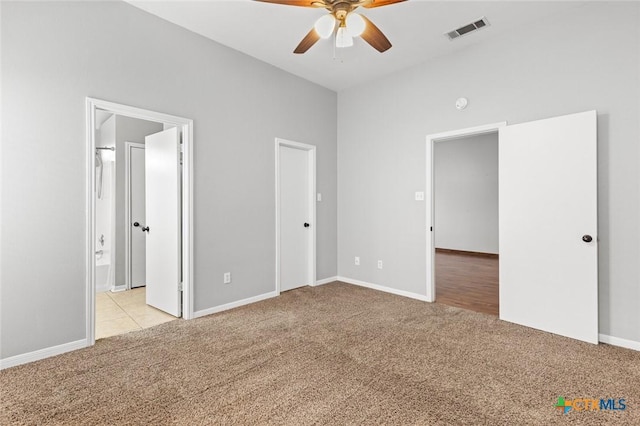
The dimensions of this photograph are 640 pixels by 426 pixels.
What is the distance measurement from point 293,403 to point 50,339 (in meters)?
2.04

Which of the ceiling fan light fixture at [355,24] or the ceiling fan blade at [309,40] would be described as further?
the ceiling fan blade at [309,40]

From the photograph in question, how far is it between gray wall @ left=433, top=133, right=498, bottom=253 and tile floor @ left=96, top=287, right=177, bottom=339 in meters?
5.70

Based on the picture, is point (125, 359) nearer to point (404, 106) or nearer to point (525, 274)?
point (525, 274)

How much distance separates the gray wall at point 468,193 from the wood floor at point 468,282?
0.57 metres

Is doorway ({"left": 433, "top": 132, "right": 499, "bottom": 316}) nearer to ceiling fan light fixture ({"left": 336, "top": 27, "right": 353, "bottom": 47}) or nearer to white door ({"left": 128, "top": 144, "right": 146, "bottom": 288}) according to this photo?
ceiling fan light fixture ({"left": 336, "top": 27, "right": 353, "bottom": 47})

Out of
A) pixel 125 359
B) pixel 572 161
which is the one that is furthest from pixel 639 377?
pixel 125 359

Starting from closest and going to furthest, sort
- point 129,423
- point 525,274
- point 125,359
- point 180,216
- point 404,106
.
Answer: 1. point 129,423
2. point 125,359
3. point 525,274
4. point 180,216
5. point 404,106

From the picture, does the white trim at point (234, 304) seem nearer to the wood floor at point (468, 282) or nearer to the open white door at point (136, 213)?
the open white door at point (136, 213)

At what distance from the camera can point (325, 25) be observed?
241 cm

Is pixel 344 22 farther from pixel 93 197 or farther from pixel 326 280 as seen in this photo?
pixel 326 280

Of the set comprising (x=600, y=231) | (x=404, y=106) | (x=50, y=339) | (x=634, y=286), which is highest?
(x=404, y=106)

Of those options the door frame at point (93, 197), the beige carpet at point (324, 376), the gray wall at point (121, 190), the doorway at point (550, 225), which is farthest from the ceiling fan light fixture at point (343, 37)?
the gray wall at point (121, 190)

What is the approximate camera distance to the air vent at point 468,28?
316 centimetres

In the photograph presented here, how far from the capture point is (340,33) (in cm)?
254
